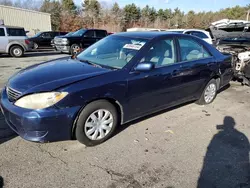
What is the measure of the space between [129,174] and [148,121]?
1557mm

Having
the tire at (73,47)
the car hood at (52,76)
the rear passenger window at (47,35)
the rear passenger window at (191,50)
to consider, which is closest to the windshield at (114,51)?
the car hood at (52,76)

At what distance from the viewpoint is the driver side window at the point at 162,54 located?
373 centimetres

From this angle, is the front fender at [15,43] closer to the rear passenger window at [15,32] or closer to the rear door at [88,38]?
the rear passenger window at [15,32]

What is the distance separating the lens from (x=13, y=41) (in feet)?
41.2

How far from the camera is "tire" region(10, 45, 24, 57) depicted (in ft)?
41.6

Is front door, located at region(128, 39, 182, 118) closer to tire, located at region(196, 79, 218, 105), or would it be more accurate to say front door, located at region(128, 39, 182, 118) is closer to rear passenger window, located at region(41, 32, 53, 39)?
tire, located at region(196, 79, 218, 105)

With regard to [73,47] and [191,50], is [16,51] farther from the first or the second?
[191,50]

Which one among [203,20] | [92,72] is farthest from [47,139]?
[203,20]

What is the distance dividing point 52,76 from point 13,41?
11083mm

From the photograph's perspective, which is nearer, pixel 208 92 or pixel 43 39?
pixel 208 92

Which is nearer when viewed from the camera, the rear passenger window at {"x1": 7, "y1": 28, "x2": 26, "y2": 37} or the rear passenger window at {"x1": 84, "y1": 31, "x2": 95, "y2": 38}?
the rear passenger window at {"x1": 7, "y1": 28, "x2": 26, "y2": 37}

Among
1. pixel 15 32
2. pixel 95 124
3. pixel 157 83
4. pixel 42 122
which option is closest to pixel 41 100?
pixel 42 122

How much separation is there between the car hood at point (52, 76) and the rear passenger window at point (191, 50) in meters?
1.69

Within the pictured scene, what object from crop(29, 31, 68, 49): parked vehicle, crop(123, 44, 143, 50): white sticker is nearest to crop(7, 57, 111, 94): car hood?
crop(123, 44, 143, 50): white sticker
